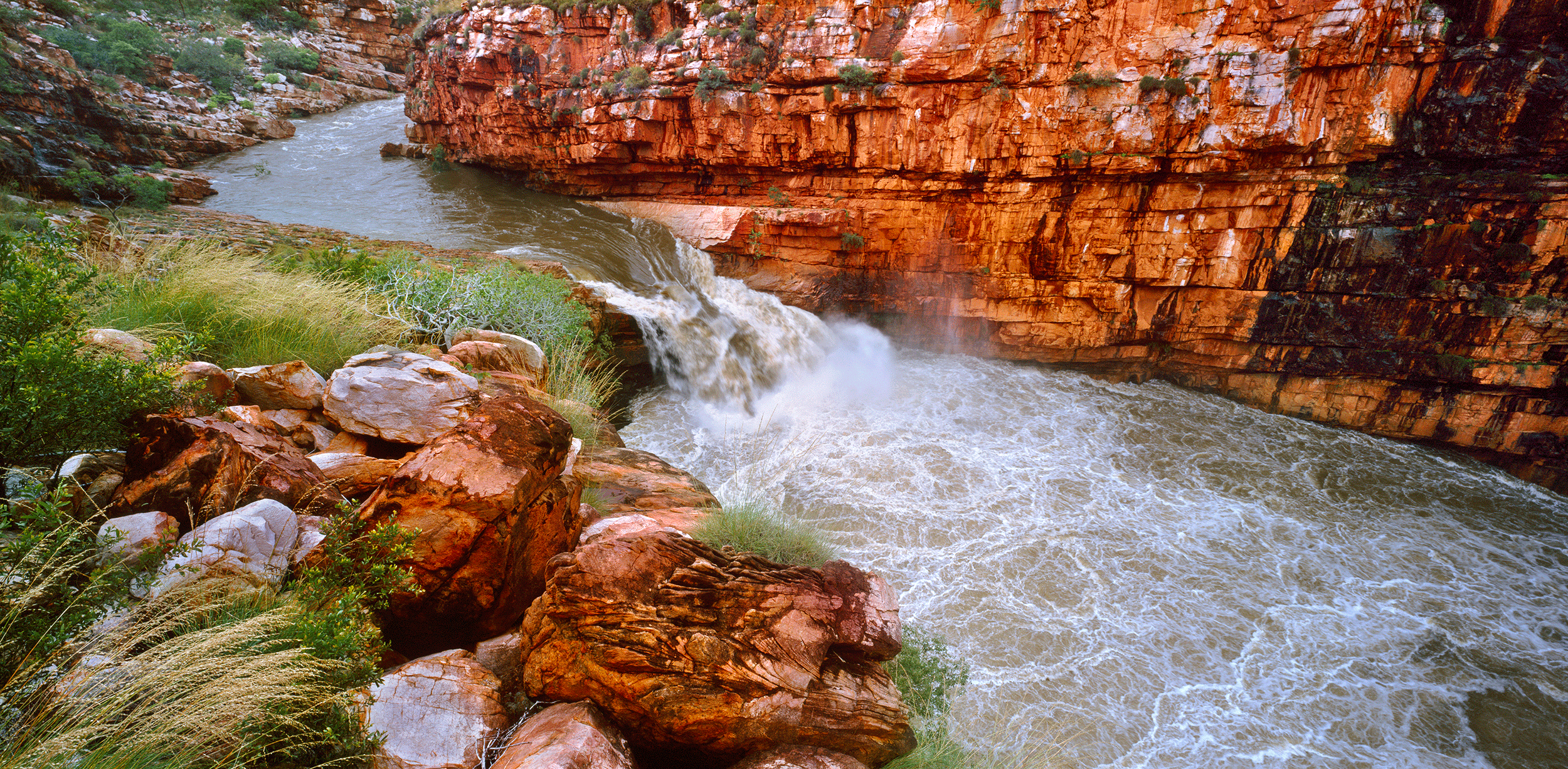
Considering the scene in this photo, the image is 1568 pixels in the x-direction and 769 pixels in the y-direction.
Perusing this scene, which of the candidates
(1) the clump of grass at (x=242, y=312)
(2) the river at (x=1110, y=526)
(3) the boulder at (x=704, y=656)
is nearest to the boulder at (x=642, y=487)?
(3) the boulder at (x=704, y=656)

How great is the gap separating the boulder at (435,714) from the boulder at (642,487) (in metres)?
1.53

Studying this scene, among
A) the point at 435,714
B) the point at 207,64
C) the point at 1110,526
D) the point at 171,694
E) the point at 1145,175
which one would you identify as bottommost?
the point at 1110,526

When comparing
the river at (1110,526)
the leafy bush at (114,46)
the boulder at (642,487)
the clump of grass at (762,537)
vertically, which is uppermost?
the leafy bush at (114,46)

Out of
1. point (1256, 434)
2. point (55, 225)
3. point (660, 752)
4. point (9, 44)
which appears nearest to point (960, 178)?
point (1256, 434)

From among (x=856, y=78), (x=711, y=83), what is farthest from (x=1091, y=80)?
(x=711, y=83)

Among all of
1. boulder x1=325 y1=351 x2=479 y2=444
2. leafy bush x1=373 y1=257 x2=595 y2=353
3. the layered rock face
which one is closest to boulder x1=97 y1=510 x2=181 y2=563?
boulder x1=325 y1=351 x2=479 y2=444

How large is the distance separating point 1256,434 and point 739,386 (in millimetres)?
8246

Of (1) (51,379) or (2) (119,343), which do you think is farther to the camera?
(2) (119,343)

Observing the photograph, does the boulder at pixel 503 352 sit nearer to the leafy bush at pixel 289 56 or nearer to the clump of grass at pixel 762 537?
the clump of grass at pixel 762 537

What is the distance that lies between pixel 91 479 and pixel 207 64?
67.6 ft

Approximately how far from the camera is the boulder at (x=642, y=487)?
4289 millimetres

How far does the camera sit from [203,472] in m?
2.60

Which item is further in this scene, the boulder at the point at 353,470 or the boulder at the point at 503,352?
the boulder at the point at 503,352

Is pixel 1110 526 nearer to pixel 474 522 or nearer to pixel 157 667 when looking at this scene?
pixel 474 522
